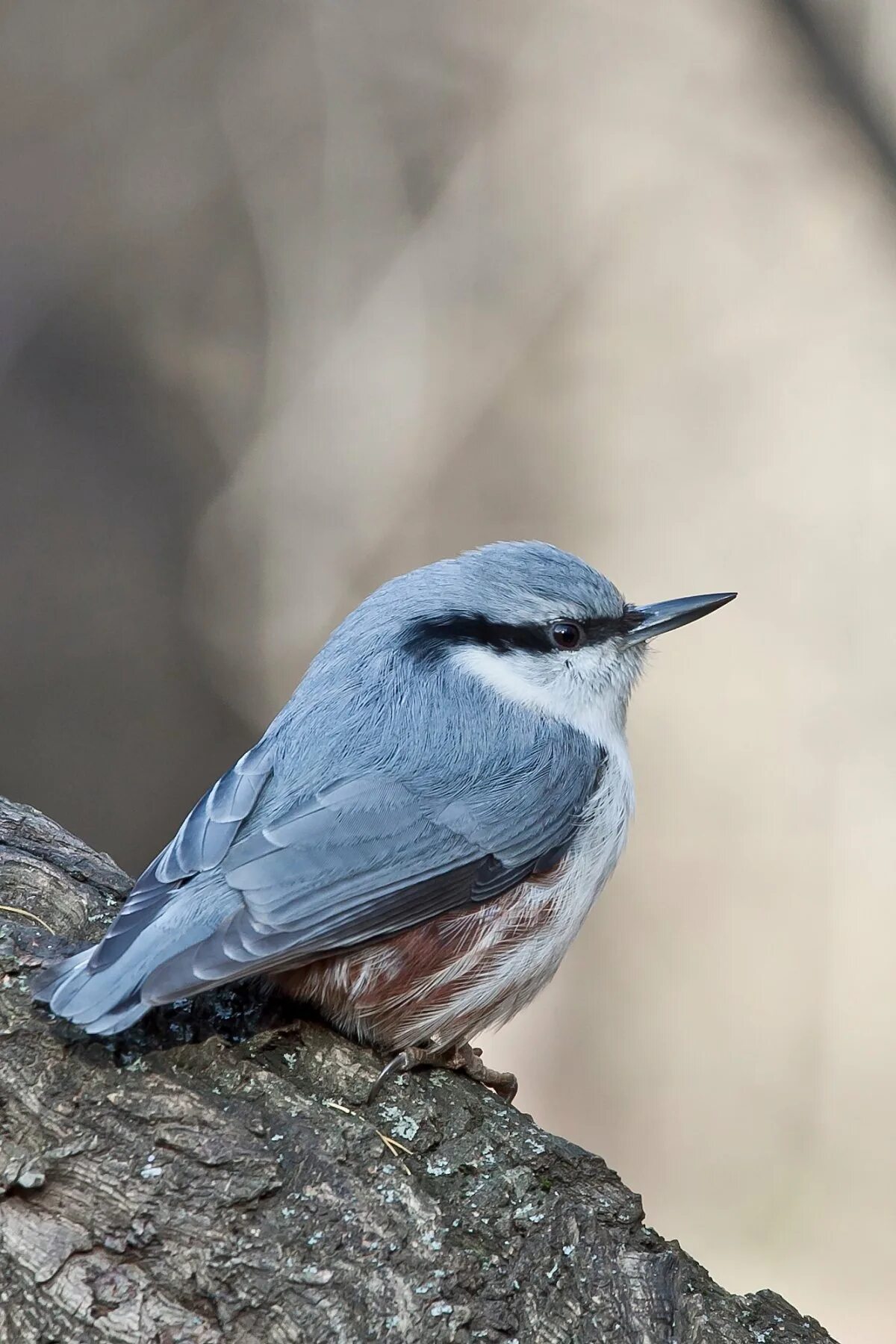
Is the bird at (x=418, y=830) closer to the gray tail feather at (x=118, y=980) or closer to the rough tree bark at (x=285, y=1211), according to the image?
the gray tail feather at (x=118, y=980)

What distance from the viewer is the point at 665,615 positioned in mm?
2863

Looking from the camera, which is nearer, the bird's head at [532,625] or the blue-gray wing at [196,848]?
the blue-gray wing at [196,848]

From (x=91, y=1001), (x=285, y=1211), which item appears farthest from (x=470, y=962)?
(x=91, y=1001)

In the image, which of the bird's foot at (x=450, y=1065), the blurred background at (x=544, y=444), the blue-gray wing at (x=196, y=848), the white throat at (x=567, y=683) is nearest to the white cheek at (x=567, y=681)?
the white throat at (x=567, y=683)

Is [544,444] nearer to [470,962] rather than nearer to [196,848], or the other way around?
[470,962]

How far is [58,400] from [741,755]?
3136 millimetres

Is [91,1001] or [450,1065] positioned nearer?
[91,1001]

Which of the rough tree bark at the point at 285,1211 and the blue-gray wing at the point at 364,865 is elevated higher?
the blue-gray wing at the point at 364,865

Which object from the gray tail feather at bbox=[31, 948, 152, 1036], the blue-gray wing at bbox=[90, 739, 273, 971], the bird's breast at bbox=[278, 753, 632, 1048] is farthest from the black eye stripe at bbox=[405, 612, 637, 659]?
the gray tail feather at bbox=[31, 948, 152, 1036]

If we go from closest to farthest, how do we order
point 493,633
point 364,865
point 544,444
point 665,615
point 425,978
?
→ point 364,865 < point 425,978 < point 493,633 < point 665,615 < point 544,444

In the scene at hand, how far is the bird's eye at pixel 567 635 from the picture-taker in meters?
2.76

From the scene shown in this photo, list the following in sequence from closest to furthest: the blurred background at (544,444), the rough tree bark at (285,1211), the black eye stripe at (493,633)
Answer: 1. the rough tree bark at (285,1211)
2. the black eye stripe at (493,633)
3. the blurred background at (544,444)

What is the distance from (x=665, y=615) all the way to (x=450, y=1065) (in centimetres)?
113

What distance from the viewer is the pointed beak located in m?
2.83
